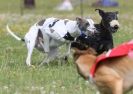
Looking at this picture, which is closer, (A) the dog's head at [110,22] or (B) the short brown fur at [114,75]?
(B) the short brown fur at [114,75]

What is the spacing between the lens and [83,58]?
5.98 metres

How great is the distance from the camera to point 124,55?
5.73 meters

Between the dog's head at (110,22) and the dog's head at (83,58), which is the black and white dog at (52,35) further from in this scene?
the dog's head at (83,58)

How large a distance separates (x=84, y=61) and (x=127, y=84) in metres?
0.54

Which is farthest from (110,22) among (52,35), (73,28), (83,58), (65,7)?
(65,7)

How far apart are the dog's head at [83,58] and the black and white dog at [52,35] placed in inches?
177

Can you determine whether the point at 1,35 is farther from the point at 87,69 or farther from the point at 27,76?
the point at 87,69

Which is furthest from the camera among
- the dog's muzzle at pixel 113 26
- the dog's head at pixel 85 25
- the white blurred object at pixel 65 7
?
the white blurred object at pixel 65 7

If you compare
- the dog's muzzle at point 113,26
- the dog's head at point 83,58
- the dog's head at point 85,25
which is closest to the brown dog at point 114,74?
the dog's head at point 83,58

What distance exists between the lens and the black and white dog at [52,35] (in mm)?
10852

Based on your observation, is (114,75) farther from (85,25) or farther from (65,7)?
(65,7)

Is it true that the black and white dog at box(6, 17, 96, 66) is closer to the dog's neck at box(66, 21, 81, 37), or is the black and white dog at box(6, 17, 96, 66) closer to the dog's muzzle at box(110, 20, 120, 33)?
the dog's neck at box(66, 21, 81, 37)

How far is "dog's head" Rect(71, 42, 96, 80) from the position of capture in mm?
5914

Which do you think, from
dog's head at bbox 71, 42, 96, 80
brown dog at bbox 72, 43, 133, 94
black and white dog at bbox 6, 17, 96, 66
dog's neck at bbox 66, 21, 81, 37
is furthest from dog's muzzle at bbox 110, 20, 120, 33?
brown dog at bbox 72, 43, 133, 94
